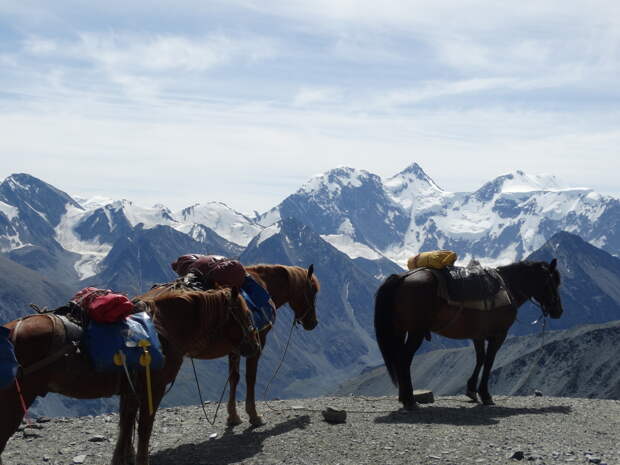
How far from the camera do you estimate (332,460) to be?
13.2 meters

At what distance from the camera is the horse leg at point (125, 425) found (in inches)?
452

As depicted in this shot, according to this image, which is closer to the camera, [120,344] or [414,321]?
[120,344]

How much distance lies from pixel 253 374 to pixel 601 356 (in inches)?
4531

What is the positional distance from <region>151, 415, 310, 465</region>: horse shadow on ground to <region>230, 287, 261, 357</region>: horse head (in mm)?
1936

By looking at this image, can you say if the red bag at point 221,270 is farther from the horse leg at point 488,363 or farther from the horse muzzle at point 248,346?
the horse leg at point 488,363

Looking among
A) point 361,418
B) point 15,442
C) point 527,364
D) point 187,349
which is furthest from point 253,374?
point 527,364

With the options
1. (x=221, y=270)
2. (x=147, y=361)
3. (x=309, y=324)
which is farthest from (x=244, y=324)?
(x=309, y=324)

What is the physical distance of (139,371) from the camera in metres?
11.4

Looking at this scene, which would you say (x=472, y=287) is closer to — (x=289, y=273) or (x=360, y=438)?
(x=289, y=273)

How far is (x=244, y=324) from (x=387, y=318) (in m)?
5.33

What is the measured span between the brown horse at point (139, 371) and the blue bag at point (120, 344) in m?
0.20

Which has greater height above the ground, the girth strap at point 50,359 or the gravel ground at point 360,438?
the girth strap at point 50,359

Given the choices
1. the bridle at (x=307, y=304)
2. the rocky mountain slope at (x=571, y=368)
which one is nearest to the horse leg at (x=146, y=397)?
the bridle at (x=307, y=304)

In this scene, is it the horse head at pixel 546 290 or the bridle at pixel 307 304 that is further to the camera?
the horse head at pixel 546 290
